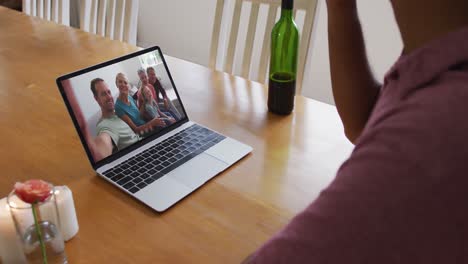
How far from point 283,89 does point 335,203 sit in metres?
0.72

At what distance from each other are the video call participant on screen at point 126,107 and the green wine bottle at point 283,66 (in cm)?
35

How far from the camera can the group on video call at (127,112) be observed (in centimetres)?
86

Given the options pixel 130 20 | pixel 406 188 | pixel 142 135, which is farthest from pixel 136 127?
pixel 130 20

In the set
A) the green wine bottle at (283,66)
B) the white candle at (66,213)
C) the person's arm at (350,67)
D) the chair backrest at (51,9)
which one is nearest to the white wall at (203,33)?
the chair backrest at (51,9)

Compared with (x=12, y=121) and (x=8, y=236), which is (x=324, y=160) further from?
(x=12, y=121)

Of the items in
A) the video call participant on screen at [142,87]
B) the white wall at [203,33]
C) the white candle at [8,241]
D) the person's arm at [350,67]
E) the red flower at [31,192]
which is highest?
the person's arm at [350,67]

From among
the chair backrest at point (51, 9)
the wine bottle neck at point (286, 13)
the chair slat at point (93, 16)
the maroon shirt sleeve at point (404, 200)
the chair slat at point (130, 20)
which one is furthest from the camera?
the chair backrest at point (51, 9)

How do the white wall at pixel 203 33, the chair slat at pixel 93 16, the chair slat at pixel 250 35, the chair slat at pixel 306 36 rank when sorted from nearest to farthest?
1. the chair slat at pixel 306 36
2. the chair slat at pixel 250 35
3. the chair slat at pixel 93 16
4. the white wall at pixel 203 33

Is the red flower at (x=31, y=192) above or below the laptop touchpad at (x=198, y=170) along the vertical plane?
above

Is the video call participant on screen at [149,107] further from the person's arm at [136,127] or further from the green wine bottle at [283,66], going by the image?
the green wine bottle at [283,66]

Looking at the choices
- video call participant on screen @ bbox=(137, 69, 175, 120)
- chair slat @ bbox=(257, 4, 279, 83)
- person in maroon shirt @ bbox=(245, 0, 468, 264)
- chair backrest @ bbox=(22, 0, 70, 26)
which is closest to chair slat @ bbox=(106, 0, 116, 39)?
chair backrest @ bbox=(22, 0, 70, 26)

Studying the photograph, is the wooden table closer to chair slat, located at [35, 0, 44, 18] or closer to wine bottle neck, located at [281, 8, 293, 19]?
wine bottle neck, located at [281, 8, 293, 19]

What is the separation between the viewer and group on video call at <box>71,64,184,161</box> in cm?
86

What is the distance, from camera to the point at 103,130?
2.82 feet
